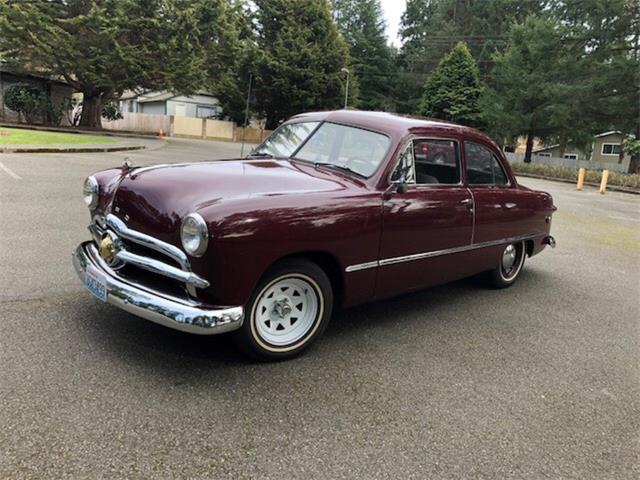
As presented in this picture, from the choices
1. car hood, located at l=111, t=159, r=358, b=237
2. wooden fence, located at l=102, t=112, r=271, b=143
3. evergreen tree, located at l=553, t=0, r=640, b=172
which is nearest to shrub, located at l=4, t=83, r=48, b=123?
wooden fence, located at l=102, t=112, r=271, b=143

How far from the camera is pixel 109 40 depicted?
25.9 meters

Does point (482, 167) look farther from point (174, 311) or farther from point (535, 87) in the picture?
point (535, 87)

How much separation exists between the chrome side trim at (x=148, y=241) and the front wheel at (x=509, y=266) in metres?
3.61

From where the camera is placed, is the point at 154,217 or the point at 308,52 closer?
the point at 154,217

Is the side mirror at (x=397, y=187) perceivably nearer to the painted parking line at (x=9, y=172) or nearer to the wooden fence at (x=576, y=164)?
the painted parking line at (x=9, y=172)

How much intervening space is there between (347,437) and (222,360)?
111 centimetres

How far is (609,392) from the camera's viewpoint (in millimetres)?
3549

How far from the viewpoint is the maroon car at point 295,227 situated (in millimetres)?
3082

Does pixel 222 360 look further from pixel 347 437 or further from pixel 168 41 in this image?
pixel 168 41

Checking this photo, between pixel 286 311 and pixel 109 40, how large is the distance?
88.4 feet

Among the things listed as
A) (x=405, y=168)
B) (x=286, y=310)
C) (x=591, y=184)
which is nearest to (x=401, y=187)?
(x=405, y=168)

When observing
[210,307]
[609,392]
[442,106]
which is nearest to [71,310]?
[210,307]

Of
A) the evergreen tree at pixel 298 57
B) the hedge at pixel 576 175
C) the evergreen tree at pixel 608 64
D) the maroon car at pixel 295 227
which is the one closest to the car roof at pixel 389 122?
the maroon car at pixel 295 227

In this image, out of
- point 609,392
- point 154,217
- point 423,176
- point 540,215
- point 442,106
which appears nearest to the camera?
point 154,217
